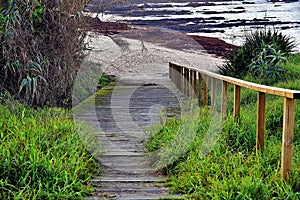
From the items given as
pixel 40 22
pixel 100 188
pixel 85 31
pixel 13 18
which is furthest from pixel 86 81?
pixel 100 188

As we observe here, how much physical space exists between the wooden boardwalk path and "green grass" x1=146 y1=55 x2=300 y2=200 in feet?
0.56

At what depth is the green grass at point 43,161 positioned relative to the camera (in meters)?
3.65

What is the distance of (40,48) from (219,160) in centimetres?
373

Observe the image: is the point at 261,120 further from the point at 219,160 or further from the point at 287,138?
the point at 287,138

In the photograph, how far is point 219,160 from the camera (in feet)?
13.7

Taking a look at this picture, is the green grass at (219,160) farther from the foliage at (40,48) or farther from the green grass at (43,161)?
the foliage at (40,48)

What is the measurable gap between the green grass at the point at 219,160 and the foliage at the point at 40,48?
1.97 metres

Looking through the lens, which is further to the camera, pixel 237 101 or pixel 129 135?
pixel 129 135

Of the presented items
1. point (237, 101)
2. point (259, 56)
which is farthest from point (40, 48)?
point (259, 56)

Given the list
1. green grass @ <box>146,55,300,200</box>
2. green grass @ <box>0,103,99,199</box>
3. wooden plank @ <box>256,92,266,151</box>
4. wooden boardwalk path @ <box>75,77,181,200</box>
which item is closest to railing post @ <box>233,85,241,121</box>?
green grass @ <box>146,55,300,200</box>

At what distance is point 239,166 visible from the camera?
393 cm

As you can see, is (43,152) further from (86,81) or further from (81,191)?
(86,81)

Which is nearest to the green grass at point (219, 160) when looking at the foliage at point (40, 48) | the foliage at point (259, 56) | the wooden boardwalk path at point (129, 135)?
the wooden boardwalk path at point (129, 135)

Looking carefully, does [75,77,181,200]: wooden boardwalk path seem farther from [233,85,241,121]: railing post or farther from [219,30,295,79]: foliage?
[219,30,295,79]: foliage
